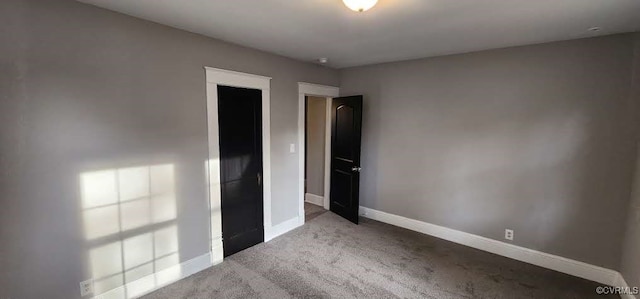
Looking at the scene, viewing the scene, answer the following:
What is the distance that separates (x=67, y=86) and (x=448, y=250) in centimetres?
409

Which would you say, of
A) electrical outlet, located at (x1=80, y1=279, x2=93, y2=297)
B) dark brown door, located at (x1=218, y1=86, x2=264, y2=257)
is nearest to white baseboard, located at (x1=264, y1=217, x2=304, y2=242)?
dark brown door, located at (x1=218, y1=86, x2=264, y2=257)

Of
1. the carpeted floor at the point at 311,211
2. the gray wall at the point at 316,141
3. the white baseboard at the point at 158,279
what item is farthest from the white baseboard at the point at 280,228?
the gray wall at the point at 316,141

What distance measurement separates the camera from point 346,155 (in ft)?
14.0

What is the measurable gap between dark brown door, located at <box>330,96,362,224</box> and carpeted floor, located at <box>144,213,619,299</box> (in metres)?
0.77

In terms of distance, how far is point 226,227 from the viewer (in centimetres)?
313

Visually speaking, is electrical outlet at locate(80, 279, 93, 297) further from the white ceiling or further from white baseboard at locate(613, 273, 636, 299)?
white baseboard at locate(613, 273, 636, 299)

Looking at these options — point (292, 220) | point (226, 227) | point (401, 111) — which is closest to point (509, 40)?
point (401, 111)

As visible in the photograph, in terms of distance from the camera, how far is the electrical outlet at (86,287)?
212 centimetres

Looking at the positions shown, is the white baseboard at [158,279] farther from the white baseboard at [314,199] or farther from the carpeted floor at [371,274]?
the white baseboard at [314,199]

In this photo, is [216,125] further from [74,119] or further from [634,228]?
[634,228]

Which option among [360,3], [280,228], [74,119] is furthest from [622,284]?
[74,119]

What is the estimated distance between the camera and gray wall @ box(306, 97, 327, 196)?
4842 millimetres

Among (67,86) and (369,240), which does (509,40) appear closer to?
(369,240)

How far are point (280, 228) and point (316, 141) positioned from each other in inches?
71.9
